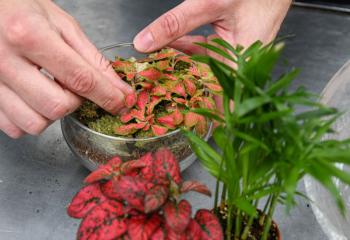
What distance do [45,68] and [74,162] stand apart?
0.74ft

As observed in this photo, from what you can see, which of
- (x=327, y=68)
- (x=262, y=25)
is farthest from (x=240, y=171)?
(x=327, y=68)

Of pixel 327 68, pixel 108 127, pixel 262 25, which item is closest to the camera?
pixel 108 127

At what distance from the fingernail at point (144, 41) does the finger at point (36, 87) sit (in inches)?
6.0

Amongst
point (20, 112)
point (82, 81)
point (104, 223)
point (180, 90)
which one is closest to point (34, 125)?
point (20, 112)

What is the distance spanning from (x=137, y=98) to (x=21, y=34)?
0.21 metres

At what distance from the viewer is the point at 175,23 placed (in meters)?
0.76

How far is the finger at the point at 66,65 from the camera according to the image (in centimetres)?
64

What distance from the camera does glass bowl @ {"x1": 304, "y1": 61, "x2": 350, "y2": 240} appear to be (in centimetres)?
52

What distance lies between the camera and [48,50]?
2.11 ft

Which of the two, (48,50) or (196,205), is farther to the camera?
(196,205)

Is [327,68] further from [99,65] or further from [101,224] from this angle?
[101,224]

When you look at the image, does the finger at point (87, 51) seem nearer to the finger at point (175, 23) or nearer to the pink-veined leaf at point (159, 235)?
the finger at point (175, 23)

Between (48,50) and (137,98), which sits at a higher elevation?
(48,50)

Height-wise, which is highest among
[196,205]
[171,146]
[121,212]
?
[121,212]
